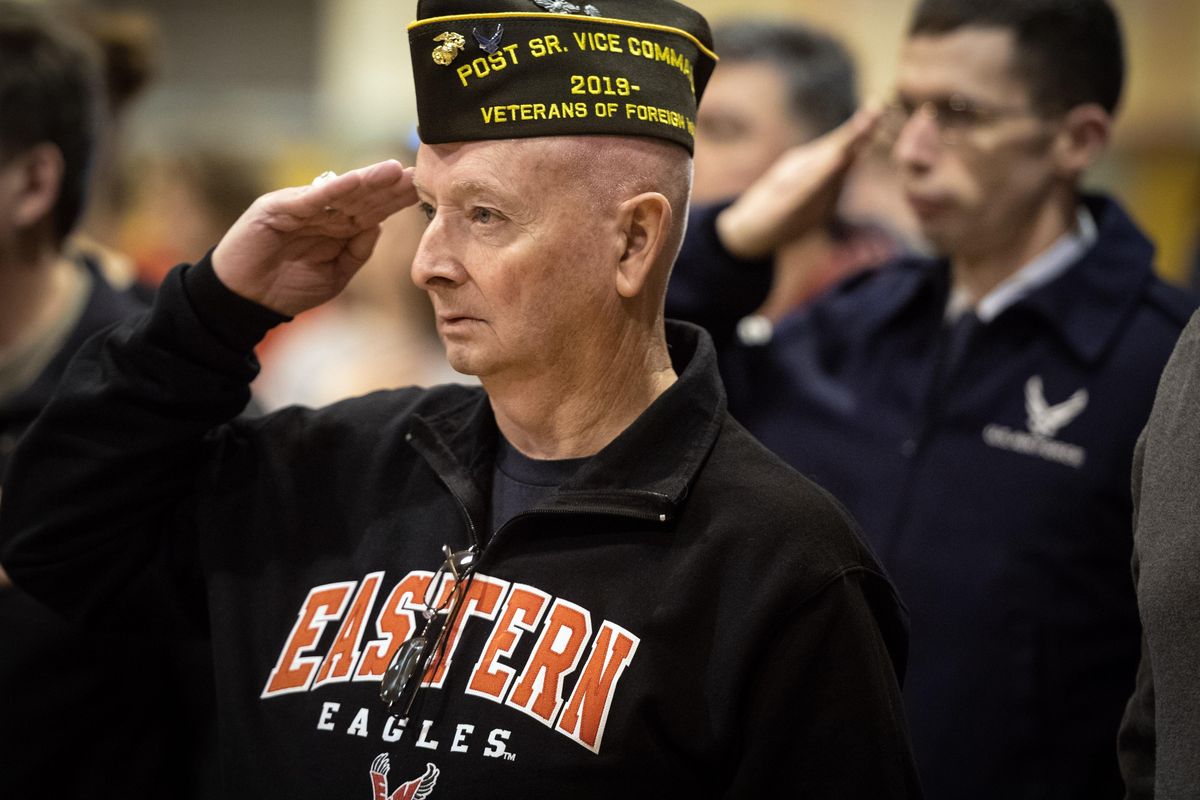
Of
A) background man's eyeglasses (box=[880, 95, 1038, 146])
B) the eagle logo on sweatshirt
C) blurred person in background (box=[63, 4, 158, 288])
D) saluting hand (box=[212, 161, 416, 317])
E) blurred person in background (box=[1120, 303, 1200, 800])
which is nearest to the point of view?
blurred person in background (box=[1120, 303, 1200, 800])

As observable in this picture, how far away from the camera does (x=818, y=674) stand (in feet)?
4.87

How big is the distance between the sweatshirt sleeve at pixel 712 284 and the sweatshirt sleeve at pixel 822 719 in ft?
3.91

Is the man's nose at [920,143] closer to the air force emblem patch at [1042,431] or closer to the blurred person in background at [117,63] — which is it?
the air force emblem patch at [1042,431]

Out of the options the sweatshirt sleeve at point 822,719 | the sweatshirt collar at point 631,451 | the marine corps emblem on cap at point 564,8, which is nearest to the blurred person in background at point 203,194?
the sweatshirt collar at point 631,451

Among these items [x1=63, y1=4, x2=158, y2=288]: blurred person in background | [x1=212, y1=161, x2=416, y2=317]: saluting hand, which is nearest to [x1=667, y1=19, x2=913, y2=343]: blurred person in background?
[x1=63, y1=4, x2=158, y2=288]: blurred person in background

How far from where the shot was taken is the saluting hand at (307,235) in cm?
171

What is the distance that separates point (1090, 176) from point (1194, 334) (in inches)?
334

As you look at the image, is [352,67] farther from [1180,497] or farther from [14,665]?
[1180,497]

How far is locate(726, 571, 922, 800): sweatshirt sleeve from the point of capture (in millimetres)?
1473

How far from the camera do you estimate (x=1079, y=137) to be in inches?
99.7

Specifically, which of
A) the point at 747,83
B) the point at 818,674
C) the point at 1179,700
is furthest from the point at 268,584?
the point at 747,83

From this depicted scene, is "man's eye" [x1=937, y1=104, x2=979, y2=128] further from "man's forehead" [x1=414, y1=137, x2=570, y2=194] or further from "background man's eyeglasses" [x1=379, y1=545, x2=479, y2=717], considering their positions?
"background man's eyeglasses" [x1=379, y1=545, x2=479, y2=717]

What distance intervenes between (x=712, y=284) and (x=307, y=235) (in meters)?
1.01

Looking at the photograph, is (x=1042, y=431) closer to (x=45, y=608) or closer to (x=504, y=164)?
(x=504, y=164)
